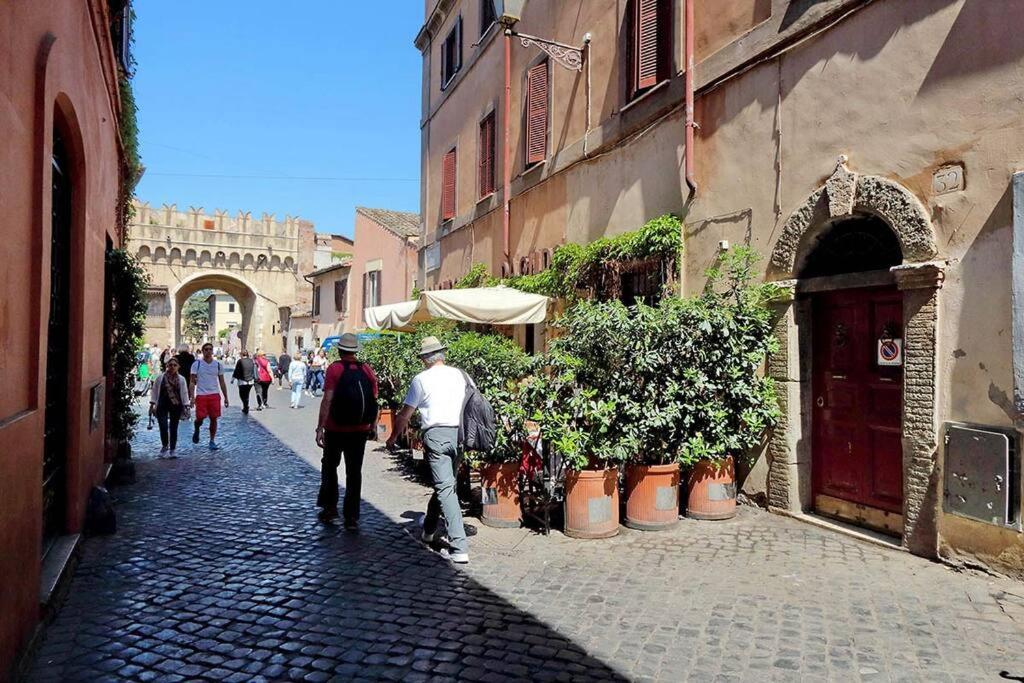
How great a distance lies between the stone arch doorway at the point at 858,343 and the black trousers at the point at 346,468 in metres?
3.82

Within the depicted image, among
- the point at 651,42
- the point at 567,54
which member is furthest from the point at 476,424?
the point at 567,54

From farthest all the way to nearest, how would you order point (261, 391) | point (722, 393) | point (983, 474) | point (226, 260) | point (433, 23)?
1. point (226, 260)
2. point (433, 23)
3. point (261, 391)
4. point (722, 393)
5. point (983, 474)

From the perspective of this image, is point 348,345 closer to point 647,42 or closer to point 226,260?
point 647,42

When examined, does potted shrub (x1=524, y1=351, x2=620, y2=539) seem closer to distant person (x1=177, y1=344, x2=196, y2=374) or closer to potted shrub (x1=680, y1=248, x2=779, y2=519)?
potted shrub (x1=680, y1=248, x2=779, y2=519)

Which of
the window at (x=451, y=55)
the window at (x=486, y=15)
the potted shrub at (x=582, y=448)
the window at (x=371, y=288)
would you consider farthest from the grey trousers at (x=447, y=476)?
the window at (x=371, y=288)

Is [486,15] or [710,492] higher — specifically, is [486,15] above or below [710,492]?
above

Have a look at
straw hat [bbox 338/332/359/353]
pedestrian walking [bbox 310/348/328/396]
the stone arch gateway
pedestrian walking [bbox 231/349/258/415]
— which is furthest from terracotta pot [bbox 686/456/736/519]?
the stone arch gateway

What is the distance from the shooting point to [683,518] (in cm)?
654

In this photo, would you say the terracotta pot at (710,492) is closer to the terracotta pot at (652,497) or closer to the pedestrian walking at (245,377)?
the terracotta pot at (652,497)

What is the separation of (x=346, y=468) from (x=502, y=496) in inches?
56.6

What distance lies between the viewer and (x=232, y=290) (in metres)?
48.0

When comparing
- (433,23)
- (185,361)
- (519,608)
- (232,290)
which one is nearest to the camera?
(519,608)

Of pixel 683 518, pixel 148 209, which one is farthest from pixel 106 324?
pixel 148 209

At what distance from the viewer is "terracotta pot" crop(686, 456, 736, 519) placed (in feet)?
21.3
